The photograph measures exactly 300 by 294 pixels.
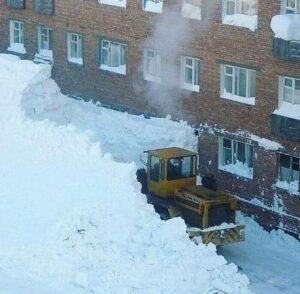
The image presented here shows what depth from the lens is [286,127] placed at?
30359 mm

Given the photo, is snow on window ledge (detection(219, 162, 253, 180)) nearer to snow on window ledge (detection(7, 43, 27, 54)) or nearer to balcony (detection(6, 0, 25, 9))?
snow on window ledge (detection(7, 43, 27, 54))

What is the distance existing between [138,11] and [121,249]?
14.7 m

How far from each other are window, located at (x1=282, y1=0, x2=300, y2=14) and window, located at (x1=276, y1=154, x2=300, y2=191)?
4358 millimetres

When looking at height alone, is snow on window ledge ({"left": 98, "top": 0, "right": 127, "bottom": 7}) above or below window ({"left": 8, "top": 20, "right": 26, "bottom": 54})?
above

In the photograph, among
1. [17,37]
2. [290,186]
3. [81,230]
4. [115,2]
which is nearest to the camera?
[81,230]

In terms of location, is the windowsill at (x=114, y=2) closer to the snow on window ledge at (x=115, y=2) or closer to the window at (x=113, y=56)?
the snow on window ledge at (x=115, y=2)

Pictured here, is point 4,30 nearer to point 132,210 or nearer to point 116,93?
point 116,93

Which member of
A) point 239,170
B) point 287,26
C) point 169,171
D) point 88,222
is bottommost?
point 239,170

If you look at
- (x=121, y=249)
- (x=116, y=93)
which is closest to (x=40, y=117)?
(x=116, y=93)

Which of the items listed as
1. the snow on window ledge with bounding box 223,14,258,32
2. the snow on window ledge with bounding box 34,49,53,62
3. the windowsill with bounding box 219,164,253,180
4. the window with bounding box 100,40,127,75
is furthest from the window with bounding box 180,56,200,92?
the snow on window ledge with bounding box 34,49,53,62

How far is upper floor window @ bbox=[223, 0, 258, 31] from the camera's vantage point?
31.2 metres

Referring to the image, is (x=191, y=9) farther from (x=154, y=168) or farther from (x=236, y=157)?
(x=154, y=168)

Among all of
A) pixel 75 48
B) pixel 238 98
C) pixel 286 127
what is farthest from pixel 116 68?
pixel 286 127

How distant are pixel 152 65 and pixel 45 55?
644 cm
